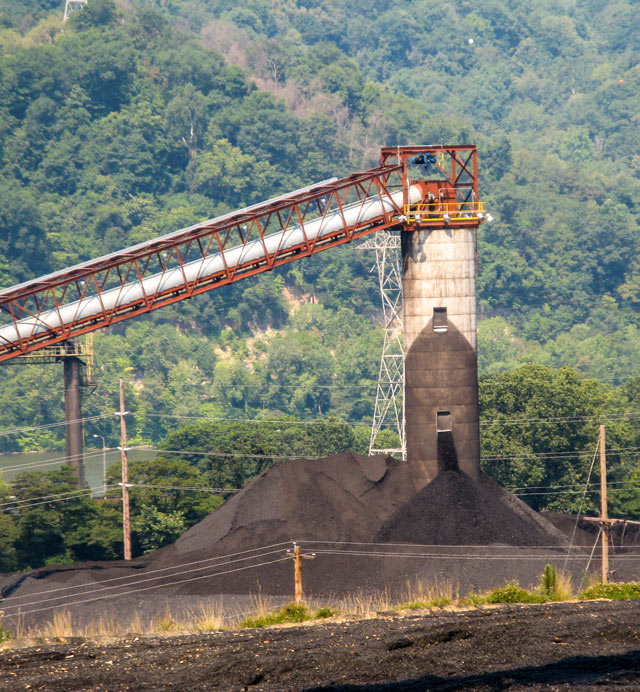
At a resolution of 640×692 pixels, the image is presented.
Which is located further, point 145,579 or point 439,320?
point 439,320

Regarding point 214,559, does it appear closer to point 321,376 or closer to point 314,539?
point 314,539

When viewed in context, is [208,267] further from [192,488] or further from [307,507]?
[192,488]

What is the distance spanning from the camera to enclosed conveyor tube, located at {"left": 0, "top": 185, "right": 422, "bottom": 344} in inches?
2712

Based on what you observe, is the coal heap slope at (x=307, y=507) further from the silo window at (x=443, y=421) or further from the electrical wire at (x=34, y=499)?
the electrical wire at (x=34, y=499)

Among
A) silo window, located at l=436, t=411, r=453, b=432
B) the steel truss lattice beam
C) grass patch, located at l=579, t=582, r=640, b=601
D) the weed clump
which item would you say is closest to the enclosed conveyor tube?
the steel truss lattice beam

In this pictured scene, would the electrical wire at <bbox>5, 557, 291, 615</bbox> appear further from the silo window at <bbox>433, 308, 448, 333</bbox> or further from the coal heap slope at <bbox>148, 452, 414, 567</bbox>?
the silo window at <bbox>433, 308, 448, 333</bbox>

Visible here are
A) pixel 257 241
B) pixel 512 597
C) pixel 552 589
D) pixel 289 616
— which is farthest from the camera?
pixel 257 241

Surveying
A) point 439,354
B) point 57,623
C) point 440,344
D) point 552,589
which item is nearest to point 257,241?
point 440,344

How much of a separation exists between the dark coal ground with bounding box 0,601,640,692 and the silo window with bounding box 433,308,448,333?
29.9 meters

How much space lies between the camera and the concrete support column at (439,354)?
64875mm

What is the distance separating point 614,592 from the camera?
4062cm

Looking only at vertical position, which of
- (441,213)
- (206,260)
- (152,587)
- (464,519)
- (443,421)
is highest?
(441,213)

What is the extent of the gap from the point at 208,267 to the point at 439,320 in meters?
13.0

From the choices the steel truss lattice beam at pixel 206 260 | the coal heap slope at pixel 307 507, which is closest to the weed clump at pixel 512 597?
the coal heap slope at pixel 307 507
